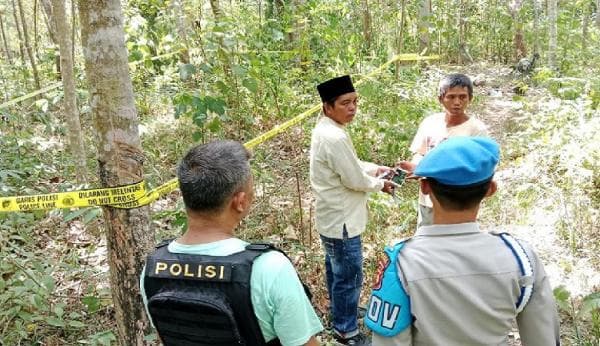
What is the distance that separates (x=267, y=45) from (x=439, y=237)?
5.24 meters

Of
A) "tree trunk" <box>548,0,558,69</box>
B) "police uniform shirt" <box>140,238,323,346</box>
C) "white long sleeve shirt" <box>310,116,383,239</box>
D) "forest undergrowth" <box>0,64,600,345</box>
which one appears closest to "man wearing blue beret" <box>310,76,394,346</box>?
"white long sleeve shirt" <box>310,116,383,239</box>

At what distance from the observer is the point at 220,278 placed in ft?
4.99

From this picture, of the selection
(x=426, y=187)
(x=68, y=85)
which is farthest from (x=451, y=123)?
(x=68, y=85)

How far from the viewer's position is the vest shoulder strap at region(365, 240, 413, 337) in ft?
4.68

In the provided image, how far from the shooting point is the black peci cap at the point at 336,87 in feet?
10.4

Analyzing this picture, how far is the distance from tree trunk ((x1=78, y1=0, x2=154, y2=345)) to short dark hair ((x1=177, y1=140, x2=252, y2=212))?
0.99m

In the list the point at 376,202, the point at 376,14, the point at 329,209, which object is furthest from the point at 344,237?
the point at 376,14

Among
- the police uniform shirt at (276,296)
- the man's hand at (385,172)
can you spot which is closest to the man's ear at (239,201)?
the police uniform shirt at (276,296)

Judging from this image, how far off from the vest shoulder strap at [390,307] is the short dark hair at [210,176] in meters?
0.55

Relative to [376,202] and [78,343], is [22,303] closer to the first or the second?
[78,343]

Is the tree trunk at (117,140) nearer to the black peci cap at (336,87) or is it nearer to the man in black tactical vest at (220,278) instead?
the man in black tactical vest at (220,278)

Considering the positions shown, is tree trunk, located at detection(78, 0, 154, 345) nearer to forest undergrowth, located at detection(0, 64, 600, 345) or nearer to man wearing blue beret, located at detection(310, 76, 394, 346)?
forest undergrowth, located at detection(0, 64, 600, 345)

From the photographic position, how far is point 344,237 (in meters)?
3.28

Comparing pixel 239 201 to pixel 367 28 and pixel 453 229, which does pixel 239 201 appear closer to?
pixel 453 229
